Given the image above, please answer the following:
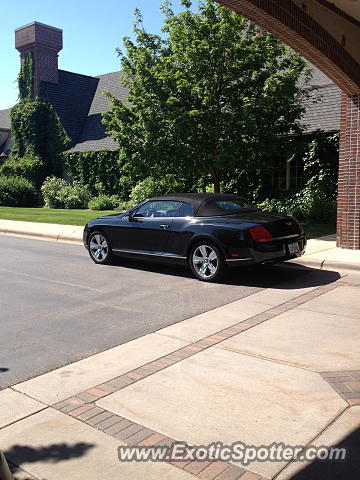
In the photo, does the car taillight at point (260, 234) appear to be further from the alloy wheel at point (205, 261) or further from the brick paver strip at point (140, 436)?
the brick paver strip at point (140, 436)

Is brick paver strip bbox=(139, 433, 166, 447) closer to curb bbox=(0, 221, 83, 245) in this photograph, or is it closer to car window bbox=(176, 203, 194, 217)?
car window bbox=(176, 203, 194, 217)

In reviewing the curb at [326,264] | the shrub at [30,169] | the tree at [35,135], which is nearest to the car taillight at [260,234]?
the curb at [326,264]

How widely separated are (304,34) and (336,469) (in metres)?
8.32

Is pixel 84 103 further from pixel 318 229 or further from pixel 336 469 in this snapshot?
pixel 336 469

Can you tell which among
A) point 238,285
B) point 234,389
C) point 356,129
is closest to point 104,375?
point 234,389

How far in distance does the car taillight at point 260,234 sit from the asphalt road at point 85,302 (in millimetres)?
755

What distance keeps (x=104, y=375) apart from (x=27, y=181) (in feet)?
90.8

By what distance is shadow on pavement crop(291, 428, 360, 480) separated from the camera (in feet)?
9.17

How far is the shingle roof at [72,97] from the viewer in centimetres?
3164

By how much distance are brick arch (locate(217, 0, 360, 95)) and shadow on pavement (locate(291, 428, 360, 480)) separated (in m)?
6.98

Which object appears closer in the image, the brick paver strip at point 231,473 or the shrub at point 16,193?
the brick paver strip at point 231,473

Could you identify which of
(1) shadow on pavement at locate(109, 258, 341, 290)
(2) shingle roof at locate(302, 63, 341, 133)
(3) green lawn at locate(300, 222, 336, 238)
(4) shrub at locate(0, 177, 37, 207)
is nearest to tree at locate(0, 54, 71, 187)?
(4) shrub at locate(0, 177, 37, 207)

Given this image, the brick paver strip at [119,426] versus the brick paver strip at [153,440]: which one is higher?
the brick paver strip at [119,426]

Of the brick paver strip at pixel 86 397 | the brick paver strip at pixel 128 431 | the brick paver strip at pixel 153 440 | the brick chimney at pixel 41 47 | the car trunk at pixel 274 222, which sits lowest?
the brick paver strip at pixel 153 440
